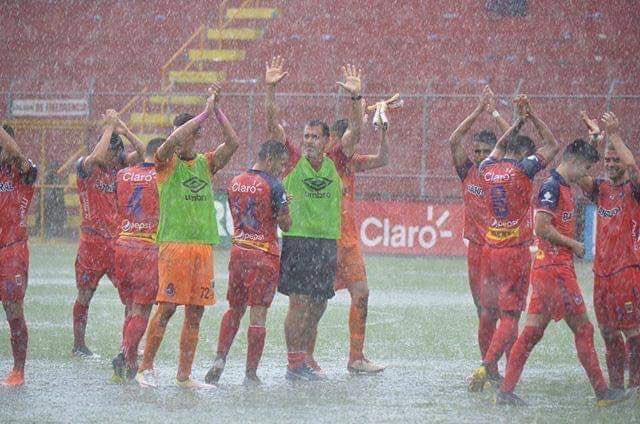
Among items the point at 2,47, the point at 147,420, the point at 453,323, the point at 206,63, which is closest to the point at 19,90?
the point at 2,47

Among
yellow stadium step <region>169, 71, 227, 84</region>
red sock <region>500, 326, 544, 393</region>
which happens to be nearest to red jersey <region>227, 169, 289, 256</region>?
red sock <region>500, 326, 544, 393</region>

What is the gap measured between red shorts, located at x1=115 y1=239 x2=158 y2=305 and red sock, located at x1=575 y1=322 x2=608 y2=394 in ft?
11.4

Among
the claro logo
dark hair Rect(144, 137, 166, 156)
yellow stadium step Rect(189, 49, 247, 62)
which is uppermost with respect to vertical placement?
yellow stadium step Rect(189, 49, 247, 62)

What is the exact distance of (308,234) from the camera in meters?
9.62

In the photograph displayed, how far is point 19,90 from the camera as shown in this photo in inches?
1293

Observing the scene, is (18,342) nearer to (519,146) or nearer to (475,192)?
(475,192)

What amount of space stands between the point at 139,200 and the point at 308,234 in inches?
58.3

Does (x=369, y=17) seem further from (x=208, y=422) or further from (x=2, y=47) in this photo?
(x=208, y=422)

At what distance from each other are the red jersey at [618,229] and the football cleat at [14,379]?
455cm

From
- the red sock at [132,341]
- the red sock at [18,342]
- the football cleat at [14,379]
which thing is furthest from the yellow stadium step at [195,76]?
the football cleat at [14,379]

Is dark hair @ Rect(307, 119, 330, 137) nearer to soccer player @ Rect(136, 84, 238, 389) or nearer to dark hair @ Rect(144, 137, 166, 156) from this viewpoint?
soccer player @ Rect(136, 84, 238, 389)

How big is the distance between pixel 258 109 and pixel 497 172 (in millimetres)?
19473

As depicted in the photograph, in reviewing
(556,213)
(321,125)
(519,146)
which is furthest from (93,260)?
(556,213)

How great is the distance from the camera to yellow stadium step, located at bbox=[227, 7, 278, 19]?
105 feet
